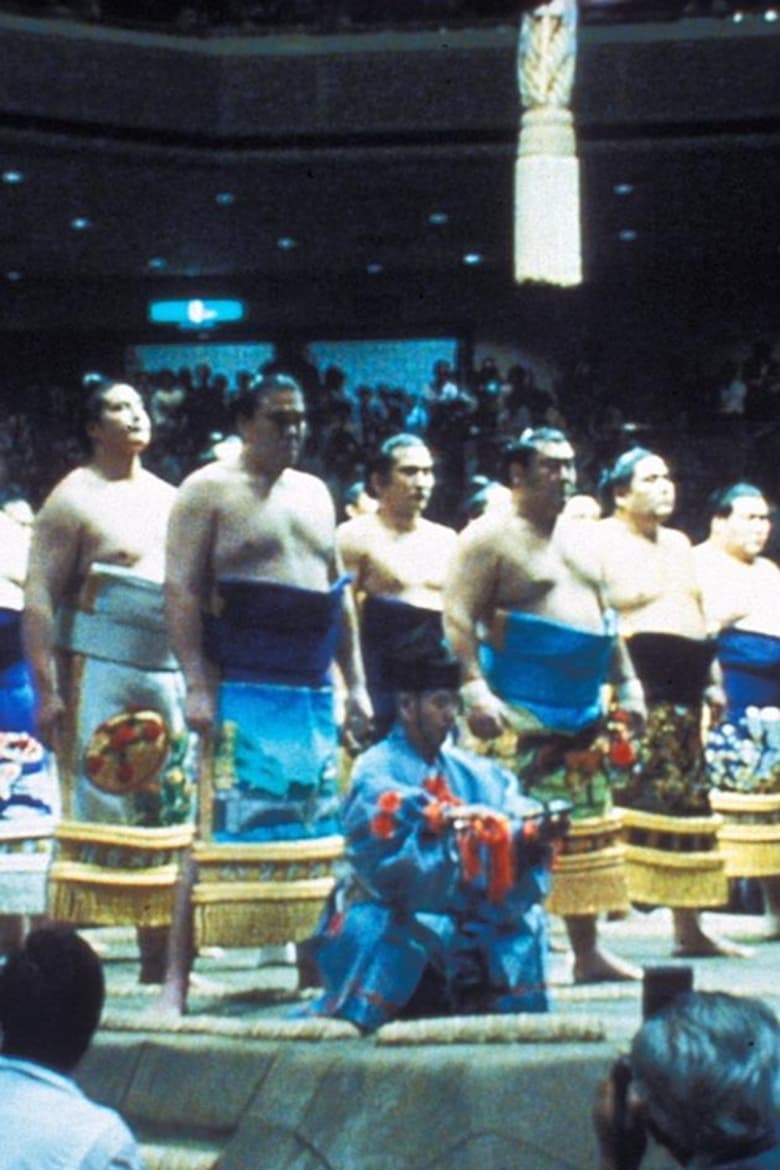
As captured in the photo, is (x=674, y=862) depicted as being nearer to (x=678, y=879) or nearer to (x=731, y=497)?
(x=678, y=879)

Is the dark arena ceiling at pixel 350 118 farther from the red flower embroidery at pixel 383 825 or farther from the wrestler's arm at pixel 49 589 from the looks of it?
the red flower embroidery at pixel 383 825

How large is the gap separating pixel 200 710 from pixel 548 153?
3.10 meters

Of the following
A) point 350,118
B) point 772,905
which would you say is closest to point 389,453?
point 772,905

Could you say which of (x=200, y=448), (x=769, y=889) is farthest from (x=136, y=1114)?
(x=200, y=448)

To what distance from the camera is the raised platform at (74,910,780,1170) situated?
12.2 feet

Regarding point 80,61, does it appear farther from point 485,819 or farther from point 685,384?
point 485,819

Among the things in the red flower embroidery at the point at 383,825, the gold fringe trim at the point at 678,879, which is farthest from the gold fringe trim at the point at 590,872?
the red flower embroidery at the point at 383,825

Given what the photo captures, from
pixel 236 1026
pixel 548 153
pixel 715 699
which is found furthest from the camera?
pixel 548 153

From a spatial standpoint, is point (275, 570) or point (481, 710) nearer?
point (275, 570)

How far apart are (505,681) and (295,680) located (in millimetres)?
507

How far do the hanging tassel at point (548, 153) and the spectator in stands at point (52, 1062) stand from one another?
15.5 feet

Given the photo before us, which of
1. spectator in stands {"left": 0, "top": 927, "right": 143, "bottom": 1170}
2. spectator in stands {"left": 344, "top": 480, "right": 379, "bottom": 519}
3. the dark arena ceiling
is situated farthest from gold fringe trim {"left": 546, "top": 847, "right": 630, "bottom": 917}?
the dark arena ceiling

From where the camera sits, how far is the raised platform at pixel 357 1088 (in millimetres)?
3727

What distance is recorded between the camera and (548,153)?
23.1ft
